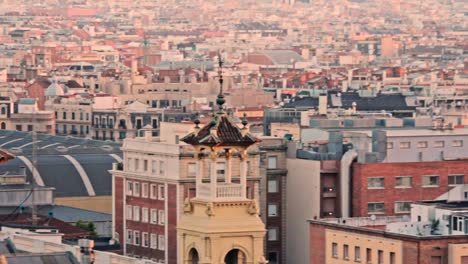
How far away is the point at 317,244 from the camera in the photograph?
5444 cm

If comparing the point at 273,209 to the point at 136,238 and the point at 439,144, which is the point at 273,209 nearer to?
the point at 136,238

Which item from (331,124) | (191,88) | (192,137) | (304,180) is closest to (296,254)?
(304,180)

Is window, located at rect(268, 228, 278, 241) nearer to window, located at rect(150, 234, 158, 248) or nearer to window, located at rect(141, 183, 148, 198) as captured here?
window, located at rect(150, 234, 158, 248)

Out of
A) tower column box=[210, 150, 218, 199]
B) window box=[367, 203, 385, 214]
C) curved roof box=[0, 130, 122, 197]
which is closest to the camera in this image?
tower column box=[210, 150, 218, 199]

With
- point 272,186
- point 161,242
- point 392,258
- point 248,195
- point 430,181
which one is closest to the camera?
point 392,258

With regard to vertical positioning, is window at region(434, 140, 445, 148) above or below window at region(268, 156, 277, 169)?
above

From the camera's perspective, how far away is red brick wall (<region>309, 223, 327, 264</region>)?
178 feet

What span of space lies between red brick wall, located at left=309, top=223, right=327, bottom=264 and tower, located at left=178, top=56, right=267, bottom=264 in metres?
24.5

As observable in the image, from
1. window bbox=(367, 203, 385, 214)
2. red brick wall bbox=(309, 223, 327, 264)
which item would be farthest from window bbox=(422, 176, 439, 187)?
red brick wall bbox=(309, 223, 327, 264)

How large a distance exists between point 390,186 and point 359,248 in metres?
7.71

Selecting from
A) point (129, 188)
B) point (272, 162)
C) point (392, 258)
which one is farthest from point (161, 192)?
point (392, 258)

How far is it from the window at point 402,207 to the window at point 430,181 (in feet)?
2.60

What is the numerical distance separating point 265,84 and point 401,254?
11204 centimetres

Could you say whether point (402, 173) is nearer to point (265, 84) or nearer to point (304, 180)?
point (304, 180)
